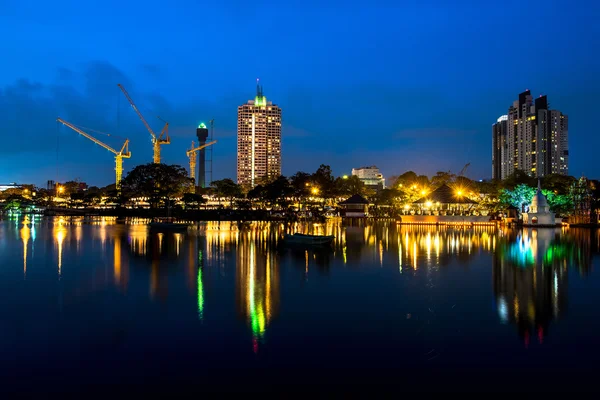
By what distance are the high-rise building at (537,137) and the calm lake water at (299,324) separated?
442 ft

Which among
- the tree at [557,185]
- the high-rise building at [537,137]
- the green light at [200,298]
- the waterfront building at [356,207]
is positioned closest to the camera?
the green light at [200,298]

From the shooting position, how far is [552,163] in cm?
13850

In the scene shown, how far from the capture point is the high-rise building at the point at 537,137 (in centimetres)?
13662

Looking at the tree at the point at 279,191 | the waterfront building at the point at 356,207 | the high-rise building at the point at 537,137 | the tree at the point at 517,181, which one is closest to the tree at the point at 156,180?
the tree at the point at 279,191

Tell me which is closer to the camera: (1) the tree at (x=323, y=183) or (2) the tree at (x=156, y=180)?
(2) the tree at (x=156, y=180)

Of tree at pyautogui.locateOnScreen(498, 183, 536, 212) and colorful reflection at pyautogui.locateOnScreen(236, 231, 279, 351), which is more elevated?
tree at pyautogui.locateOnScreen(498, 183, 536, 212)

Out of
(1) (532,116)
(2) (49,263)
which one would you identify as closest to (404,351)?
(2) (49,263)

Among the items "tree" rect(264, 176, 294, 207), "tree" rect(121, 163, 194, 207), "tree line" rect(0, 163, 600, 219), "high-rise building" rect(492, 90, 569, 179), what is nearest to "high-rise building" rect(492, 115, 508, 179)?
"high-rise building" rect(492, 90, 569, 179)

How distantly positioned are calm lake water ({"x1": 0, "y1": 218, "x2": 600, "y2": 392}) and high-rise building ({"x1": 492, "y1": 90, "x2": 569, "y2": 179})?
442 feet

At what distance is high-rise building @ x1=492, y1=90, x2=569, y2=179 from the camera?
137 meters

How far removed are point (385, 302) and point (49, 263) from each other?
14941 millimetres

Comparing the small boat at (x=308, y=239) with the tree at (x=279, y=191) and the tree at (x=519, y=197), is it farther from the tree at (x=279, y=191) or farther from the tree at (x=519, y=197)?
the tree at (x=279, y=191)

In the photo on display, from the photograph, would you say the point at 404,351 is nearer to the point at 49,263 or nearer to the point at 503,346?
the point at 503,346

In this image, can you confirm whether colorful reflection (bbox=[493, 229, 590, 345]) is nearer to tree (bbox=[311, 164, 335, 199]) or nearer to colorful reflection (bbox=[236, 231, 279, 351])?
colorful reflection (bbox=[236, 231, 279, 351])
